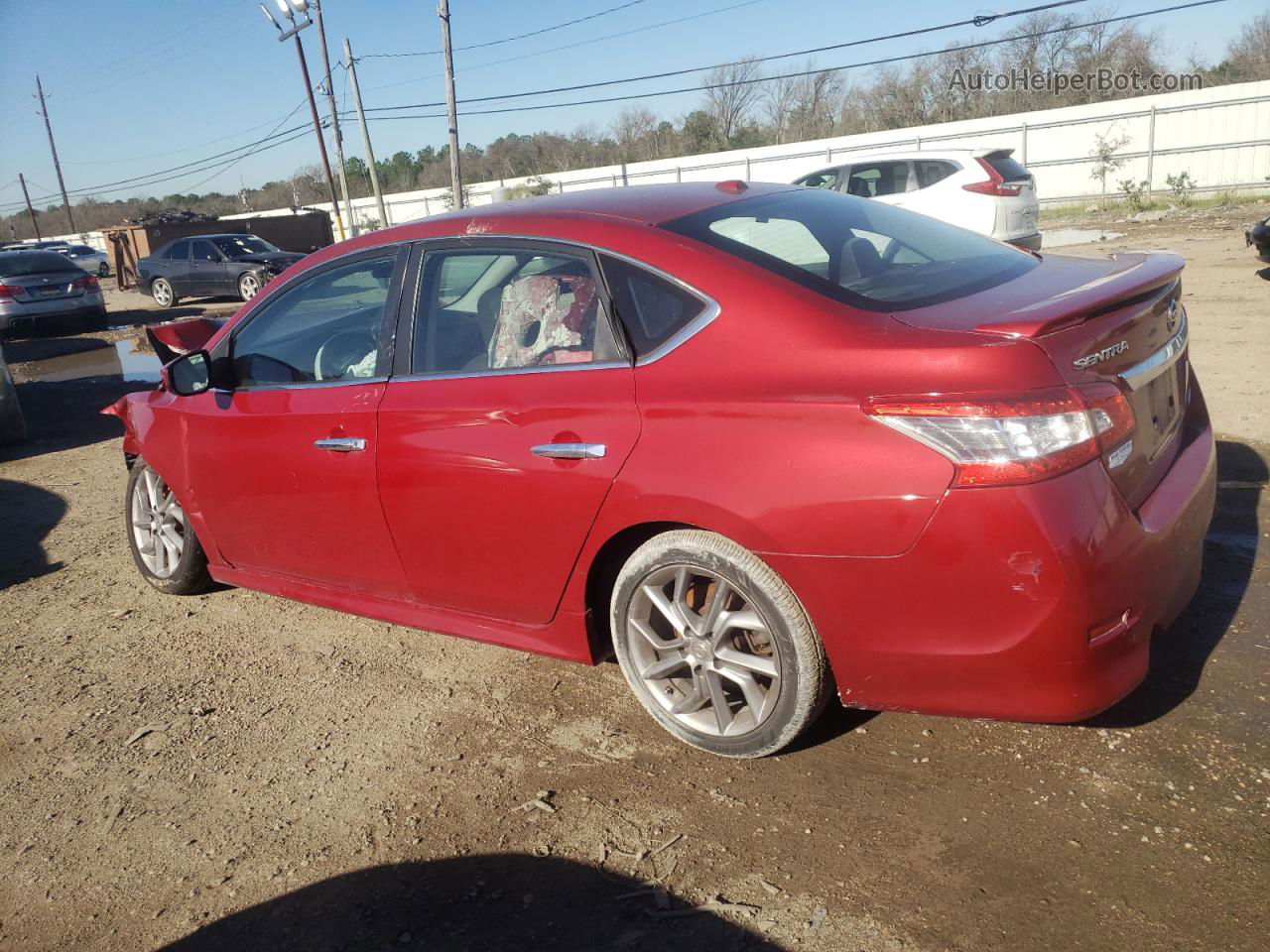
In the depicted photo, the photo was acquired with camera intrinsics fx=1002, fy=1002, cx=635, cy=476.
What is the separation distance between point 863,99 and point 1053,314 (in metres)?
56.6

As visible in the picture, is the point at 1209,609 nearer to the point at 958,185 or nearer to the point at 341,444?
the point at 341,444

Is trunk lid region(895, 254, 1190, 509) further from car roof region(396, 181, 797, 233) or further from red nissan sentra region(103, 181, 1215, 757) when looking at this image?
car roof region(396, 181, 797, 233)

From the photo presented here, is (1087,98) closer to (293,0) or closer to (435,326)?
(293,0)

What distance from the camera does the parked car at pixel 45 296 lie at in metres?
16.6

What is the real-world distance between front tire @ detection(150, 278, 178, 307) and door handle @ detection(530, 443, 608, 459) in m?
21.9

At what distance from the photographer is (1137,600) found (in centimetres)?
255

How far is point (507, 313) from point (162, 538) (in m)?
2.47

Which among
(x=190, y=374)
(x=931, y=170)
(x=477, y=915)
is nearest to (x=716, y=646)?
(x=477, y=915)

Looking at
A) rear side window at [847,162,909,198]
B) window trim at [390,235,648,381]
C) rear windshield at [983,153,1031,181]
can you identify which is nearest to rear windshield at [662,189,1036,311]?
window trim at [390,235,648,381]

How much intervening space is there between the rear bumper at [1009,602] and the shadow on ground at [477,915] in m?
0.77

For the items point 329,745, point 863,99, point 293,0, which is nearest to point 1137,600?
point 329,745

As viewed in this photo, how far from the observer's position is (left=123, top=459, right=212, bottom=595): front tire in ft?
15.4

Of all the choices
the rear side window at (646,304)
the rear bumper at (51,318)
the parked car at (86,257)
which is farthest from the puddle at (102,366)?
the parked car at (86,257)

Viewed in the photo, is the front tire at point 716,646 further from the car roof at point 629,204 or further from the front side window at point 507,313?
the car roof at point 629,204
